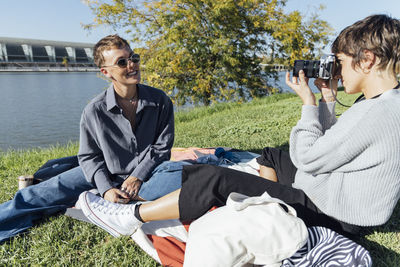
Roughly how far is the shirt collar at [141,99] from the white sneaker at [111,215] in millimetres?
834

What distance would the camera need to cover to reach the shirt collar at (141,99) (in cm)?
260

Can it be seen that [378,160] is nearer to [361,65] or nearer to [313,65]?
[361,65]

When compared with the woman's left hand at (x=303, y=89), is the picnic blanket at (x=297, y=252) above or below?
below

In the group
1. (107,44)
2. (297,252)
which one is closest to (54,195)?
(107,44)

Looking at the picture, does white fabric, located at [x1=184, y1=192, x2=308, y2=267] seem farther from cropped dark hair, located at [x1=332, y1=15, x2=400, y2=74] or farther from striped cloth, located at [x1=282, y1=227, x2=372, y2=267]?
cropped dark hair, located at [x1=332, y1=15, x2=400, y2=74]

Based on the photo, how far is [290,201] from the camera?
189 centimetres

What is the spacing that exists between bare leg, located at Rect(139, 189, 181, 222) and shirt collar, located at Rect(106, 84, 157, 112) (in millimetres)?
984

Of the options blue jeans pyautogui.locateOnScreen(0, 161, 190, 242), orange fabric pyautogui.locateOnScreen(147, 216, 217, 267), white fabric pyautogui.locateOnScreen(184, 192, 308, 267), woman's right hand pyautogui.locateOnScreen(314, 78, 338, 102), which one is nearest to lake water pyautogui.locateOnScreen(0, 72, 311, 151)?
blue jeans pyautogui.locateOnScreen(0, 161, 190, 242)

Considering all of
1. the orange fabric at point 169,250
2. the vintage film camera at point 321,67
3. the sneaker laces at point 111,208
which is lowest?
the orange fabric at point 169,250

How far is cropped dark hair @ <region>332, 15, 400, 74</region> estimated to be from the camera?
63.1 inches

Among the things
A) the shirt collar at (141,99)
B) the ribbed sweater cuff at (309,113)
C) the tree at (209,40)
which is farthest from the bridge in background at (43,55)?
the ribbed sweater cuff at (309,113)

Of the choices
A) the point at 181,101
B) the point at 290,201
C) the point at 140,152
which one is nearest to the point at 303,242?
the point at 290,201

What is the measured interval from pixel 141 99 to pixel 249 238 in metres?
1.71

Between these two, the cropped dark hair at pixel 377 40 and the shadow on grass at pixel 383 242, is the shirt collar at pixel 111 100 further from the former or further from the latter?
the shadow on grass at pixel 383 242
